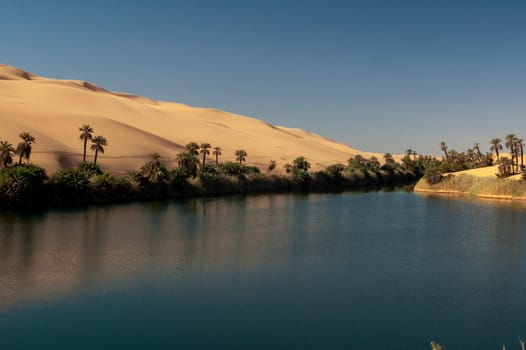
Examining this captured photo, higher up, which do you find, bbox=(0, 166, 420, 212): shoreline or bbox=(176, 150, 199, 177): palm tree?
bbox=(176, 150, 199, 177): palm tree

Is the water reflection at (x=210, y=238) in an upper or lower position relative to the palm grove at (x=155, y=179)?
lower

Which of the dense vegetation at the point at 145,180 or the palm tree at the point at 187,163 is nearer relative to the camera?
the dense vegetation at the point at 145,180

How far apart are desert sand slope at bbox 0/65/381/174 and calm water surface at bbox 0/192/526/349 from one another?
46.7m

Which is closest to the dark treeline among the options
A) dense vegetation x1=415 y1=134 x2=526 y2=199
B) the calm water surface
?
dense vegetation x1=415 y1=134 x2=526 y2=199

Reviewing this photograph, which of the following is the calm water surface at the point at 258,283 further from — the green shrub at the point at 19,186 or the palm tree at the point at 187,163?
the palm tree at the point at 187,163

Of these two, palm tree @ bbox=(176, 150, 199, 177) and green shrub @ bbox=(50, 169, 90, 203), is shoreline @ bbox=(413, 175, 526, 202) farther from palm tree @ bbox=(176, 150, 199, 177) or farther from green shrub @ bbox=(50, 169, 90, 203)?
green shrub @ bbox=(50, 169, 90, 203)

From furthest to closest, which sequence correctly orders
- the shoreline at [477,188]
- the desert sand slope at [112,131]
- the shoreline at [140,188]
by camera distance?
1. the desert sand slope at [112,131]
2. the shoreline at [477,188]
3. the shoreline at [140,188]

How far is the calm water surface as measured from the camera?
1889 centimetres

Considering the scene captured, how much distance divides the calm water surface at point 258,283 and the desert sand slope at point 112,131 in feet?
153

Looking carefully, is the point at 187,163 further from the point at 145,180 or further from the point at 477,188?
the point at 477,188

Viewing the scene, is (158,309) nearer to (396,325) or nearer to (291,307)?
(291,307)

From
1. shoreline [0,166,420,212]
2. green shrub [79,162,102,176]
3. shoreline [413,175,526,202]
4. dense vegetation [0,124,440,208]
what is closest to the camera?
dense vegetation [0,124,440,208]

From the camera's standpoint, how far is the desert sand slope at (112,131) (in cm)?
9275

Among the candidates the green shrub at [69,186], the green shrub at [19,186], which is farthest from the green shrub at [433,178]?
the green shrub at [19,186]
